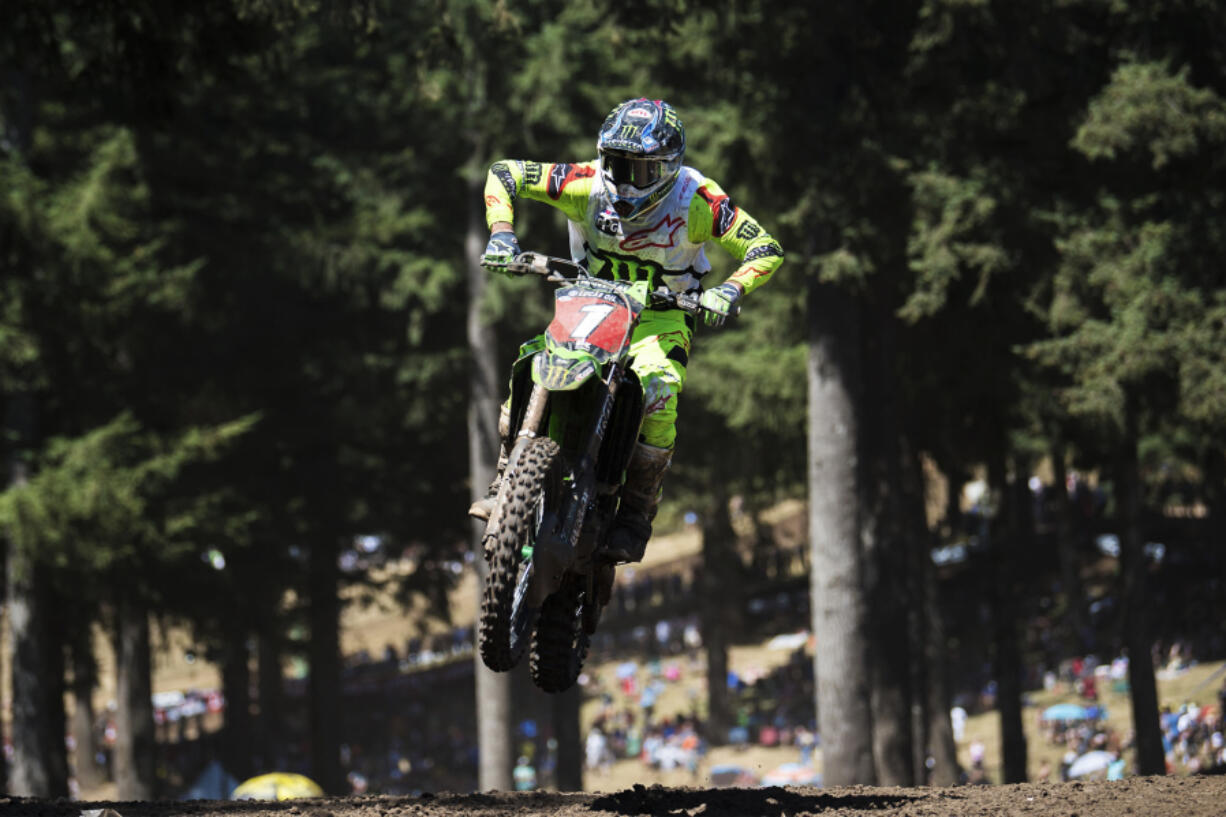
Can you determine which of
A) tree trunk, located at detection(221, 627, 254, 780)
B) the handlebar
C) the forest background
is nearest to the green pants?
the handlebar

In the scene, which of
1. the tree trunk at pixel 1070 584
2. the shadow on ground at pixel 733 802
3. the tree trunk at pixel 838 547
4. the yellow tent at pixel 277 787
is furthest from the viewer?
the tree trunk at pixel 1070 584

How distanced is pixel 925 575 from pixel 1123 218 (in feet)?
30.8

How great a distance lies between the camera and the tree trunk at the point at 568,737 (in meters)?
25.9

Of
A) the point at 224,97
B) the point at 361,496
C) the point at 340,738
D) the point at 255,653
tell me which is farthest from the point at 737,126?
the point at 255,653

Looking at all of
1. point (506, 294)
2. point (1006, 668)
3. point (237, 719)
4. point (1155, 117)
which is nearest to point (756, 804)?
point (1155, 117)

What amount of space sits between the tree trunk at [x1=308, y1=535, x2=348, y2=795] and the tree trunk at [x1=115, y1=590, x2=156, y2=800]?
2.98 meters

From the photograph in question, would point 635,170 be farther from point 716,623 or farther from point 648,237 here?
point 716,623

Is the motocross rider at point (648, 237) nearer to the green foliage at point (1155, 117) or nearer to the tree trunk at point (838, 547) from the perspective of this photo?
the tree trunk at point (838, 547)

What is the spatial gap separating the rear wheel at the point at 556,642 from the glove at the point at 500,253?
168cm

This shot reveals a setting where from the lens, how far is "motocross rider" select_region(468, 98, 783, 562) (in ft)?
25.0

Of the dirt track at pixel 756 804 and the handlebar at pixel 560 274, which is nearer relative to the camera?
the handlebar at pixel 560 274

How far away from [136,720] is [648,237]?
62.6ft

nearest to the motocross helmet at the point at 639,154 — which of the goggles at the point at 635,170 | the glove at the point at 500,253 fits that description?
the goggles at the point at 635,170

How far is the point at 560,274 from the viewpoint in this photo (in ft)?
24.1
